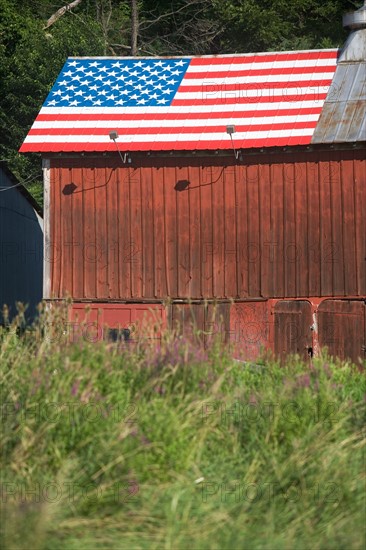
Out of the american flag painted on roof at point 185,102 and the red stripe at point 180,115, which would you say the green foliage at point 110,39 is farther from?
the red stripe at point 180,115

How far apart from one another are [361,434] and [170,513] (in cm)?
293

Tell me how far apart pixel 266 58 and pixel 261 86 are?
1123mm

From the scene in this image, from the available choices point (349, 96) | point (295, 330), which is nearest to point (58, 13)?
point (349, 96)

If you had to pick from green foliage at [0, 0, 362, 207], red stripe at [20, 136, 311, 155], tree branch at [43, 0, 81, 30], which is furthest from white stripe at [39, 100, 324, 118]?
tree branch at [43, 0, 81, 30]

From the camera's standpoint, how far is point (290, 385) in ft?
41.1

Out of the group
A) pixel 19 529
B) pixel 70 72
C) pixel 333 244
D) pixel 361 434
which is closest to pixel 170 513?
pixel 19 529

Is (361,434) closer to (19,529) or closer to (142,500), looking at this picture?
(142,500)

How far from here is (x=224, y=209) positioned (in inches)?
881

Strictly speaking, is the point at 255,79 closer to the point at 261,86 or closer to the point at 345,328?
the point at 261,86

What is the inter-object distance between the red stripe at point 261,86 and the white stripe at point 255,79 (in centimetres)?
8

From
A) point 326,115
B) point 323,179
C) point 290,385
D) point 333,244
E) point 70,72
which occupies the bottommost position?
point 290,385

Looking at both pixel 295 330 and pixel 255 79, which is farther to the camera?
pixel 255 79

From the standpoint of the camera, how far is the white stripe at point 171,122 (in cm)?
2245

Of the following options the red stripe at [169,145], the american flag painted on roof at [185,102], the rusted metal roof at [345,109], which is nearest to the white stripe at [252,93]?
the american flag painted on roof at [185,102]
